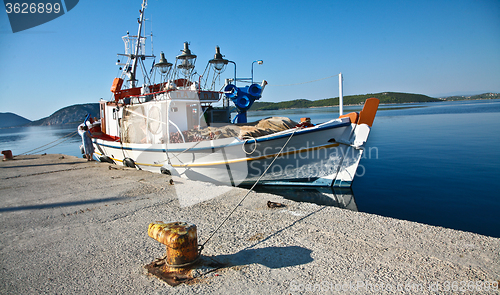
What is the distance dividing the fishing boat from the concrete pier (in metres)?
2.50

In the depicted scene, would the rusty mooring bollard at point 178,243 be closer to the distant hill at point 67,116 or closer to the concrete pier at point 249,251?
the concrete pier at point 249,251

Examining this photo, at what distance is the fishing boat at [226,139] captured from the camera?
7207 mm

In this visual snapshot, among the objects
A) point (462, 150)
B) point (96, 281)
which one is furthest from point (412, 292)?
point (462, 150)

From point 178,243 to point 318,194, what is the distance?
5902 millimetres

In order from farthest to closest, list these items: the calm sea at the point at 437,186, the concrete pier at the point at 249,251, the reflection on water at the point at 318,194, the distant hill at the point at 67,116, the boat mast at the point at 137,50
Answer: the distant hill at the point at 67,116 → the boat mast at the point at 137,50 → the reflection on water at the point at 318,194 → the calm sea at the point at 437,186 → the concrete pier at the point at 249,251

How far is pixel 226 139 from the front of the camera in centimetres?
→ 754

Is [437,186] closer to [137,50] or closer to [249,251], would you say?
[249,251]

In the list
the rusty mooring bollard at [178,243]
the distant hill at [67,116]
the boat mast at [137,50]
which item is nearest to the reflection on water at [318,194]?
the rusty mooring bollard at [178,243]

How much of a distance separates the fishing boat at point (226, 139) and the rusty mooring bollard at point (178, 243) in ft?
12.0

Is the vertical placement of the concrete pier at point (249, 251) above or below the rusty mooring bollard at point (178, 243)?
below

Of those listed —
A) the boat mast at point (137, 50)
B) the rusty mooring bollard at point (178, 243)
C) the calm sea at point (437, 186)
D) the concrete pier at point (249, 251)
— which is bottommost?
the calm sea at point (437, 186)

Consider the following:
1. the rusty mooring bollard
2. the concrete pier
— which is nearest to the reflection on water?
the concrete pier

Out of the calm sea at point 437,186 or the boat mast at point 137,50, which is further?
the boat mast at point 137,50

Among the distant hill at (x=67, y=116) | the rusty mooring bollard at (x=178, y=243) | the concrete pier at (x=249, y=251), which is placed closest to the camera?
the concrete pier at (x=249, y=251)
